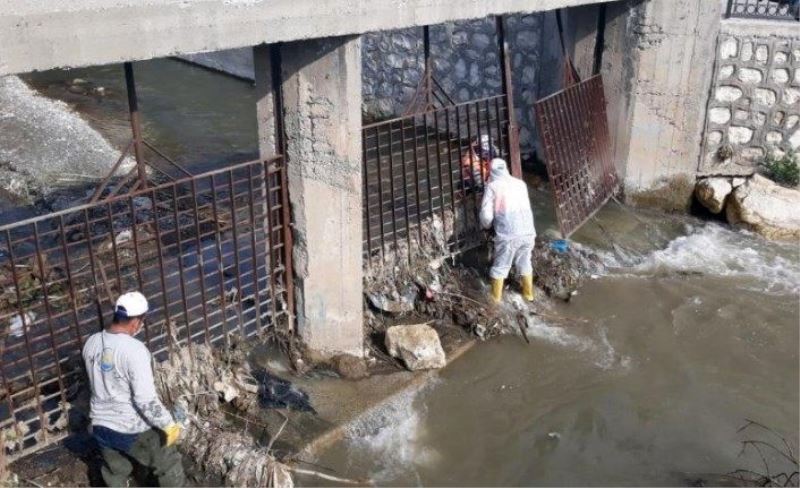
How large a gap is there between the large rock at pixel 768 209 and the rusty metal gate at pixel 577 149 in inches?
61.1

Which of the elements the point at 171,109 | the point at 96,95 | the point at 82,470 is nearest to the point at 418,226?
the point at 82,470

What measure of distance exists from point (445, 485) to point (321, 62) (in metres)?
3.12

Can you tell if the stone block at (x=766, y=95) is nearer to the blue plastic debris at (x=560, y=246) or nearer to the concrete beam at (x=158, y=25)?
the blue plastic debris at (x=560, y=246)

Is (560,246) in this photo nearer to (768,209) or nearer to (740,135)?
(768,209)

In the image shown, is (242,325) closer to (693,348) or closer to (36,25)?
(36,25)

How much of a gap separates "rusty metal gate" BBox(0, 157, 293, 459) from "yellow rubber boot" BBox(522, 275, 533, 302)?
255cm

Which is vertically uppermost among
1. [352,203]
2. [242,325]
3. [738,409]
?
[352,203]

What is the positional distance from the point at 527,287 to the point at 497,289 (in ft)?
1.17

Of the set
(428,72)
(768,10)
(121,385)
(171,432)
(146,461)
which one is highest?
(768,10)

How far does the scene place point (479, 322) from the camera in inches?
284

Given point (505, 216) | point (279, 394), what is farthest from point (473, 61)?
point (279, 394)

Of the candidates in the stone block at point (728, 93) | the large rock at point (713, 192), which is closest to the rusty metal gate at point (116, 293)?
the large rock at point (713, 192)

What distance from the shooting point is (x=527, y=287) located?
7.76m

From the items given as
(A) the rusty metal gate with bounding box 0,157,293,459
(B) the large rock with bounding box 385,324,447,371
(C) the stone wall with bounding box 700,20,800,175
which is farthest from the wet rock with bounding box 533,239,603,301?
(A) the rusty metal gate with bounding box 0,157,293,459
